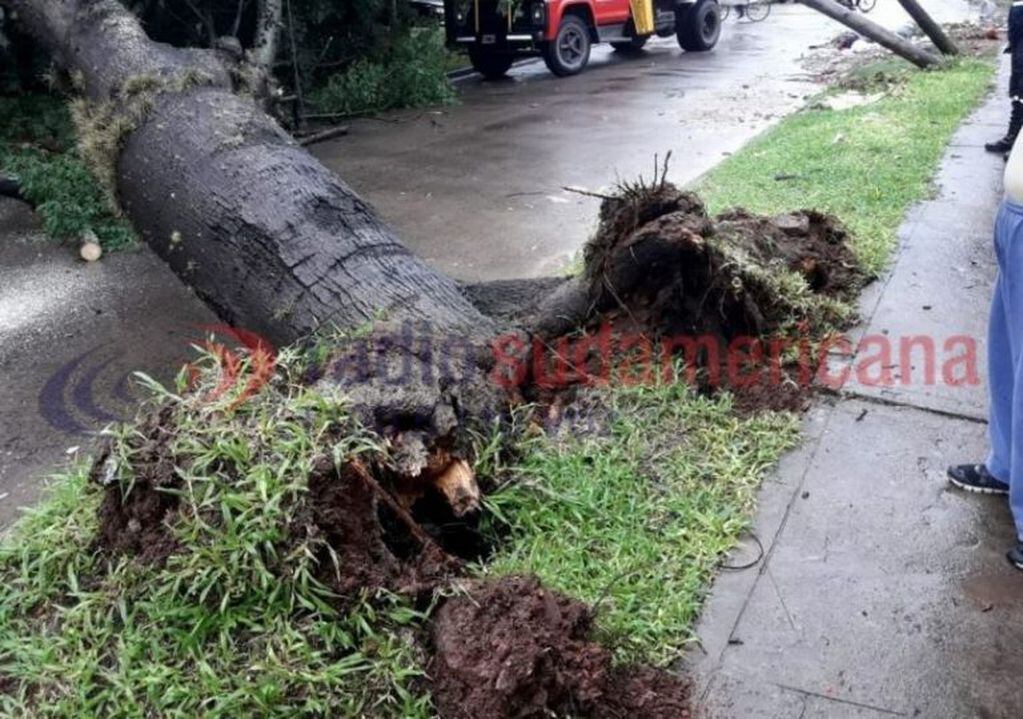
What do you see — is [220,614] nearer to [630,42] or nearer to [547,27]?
[547,27]

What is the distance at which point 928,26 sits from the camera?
11922 millimetres

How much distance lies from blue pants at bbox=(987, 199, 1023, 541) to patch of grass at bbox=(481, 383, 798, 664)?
711mm

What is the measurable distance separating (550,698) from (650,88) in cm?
1135

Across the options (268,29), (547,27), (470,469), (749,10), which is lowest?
(749,10)

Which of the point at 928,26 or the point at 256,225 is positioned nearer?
the point at 256,225

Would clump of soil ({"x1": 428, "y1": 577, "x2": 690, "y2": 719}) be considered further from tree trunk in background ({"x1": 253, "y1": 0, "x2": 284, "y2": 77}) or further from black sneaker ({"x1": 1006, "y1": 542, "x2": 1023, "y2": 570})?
tree trunk in background ({"x1": 253, "y1": 0, "x2": 284, "y2": 77})

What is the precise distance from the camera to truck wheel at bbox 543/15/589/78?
13555 millimetres

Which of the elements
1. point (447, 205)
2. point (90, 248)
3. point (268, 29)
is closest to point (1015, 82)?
point (447, 205)

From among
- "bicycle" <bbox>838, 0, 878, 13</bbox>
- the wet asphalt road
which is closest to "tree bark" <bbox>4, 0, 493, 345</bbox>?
the wet asphalt road

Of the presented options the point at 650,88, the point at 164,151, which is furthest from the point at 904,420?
the point at 650,88

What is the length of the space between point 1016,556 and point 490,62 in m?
12.0

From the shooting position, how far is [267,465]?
102 inches

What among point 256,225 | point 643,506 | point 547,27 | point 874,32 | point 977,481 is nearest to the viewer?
point 643,506

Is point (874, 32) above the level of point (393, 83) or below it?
below
